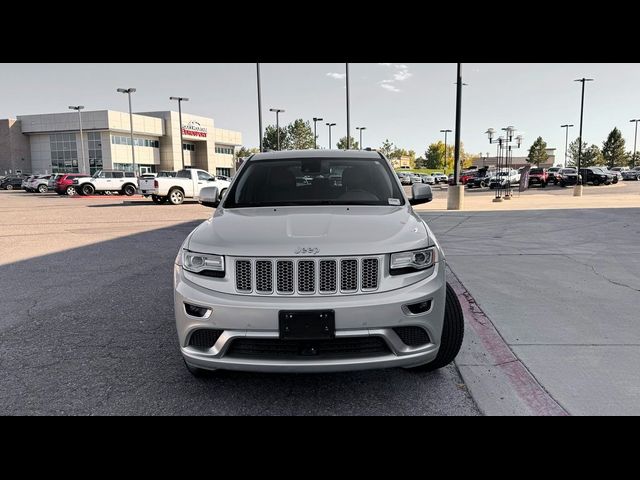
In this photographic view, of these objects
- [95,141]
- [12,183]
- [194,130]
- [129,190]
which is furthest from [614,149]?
[12,183]

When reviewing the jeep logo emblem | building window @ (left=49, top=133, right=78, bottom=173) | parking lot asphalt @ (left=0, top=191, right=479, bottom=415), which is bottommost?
parking lot asphalt @ (left=0, top=191, right=479, bottom=415)

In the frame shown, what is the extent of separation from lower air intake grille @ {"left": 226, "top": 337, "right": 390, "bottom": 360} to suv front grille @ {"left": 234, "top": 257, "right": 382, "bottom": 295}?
0.29 m

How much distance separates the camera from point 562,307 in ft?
16.9

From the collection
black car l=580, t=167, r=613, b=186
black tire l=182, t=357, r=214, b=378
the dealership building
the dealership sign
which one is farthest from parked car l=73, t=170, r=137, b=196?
the dealership sign

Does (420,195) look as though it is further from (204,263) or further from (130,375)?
(130,375)

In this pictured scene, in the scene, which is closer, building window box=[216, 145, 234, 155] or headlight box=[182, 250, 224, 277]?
headlight box=[182, 250, 224, 277]

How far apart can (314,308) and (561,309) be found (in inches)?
137

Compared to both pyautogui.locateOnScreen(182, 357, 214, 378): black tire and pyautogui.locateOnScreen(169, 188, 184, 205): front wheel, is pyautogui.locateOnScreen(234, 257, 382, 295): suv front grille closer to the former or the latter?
pyautogui.locateOnScreen(182, 357, 214, 378): black tire

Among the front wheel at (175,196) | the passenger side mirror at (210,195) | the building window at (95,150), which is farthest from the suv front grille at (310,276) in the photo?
the building window at (95,150)

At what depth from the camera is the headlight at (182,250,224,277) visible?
3.01m

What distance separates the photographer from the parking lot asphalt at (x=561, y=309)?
3328 mm
